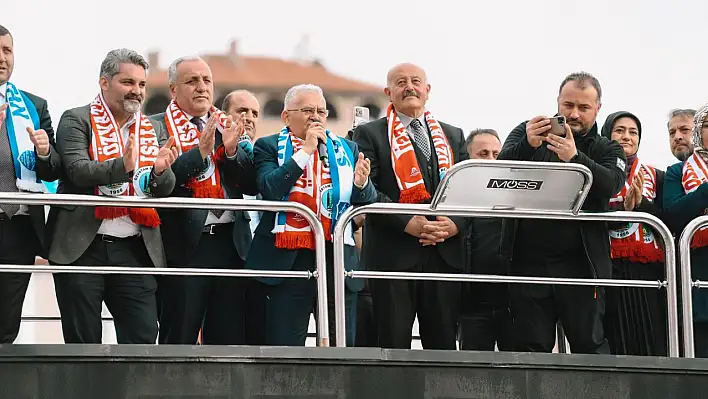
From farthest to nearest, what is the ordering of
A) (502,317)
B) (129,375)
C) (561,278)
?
(502,317) → (561,278) → (129,375)

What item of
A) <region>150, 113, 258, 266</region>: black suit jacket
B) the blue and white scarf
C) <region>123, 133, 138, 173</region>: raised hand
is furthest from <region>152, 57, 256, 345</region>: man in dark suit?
the blue and white scarf

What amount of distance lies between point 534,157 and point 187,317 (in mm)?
2181

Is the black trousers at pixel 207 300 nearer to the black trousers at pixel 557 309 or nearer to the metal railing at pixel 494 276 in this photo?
the metal railing at pixel 494 276

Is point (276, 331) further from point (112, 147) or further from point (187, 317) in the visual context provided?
point (112, 147)

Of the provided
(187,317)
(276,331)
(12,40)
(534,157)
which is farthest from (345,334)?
(12,40)

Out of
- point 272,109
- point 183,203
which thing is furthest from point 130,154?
point 272,109

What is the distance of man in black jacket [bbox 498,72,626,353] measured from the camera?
8031 millimetres

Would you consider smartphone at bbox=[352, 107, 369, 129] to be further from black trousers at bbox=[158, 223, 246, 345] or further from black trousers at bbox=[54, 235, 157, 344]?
black trousers at bbox=[54, 235, 157, 344]

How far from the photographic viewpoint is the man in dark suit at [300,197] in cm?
779

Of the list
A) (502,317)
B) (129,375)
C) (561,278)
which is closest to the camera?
(129,375)

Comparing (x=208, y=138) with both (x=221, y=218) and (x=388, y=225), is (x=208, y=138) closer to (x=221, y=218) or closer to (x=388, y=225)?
(x=221, y=218)

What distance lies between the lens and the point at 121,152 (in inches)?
309

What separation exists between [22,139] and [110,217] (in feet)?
2.20

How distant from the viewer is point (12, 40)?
782 cm
